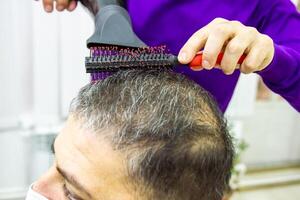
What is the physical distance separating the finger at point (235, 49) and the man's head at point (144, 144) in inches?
5.7

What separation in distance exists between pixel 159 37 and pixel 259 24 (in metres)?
0.24

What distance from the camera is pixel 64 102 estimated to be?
1873 millimetres

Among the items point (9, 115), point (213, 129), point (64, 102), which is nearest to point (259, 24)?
point (213, 129)

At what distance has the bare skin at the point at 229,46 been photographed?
65 centimetres

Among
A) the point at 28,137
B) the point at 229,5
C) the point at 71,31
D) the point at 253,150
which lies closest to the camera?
the point at 229,5

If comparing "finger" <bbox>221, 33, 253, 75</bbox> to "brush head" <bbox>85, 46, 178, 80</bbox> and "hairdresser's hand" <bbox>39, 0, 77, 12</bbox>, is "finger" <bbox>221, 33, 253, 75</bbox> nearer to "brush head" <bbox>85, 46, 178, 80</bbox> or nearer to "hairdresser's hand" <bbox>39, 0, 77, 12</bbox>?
"brush head" <bbox>85, 46, 178, 80</bbox>

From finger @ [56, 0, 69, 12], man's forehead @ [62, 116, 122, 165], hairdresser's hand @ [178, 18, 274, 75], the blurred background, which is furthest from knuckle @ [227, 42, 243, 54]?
the blurred background

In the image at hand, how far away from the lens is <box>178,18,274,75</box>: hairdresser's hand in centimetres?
65

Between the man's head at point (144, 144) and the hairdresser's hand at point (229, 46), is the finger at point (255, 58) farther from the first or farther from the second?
the man's head at point (144, 144)

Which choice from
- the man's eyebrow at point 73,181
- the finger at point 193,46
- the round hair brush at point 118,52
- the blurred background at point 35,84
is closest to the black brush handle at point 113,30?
the round hair brush at point 118,52

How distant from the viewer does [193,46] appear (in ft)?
2.19

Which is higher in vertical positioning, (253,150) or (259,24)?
(259,24)

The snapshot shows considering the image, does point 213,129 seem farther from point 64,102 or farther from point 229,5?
point 64,102

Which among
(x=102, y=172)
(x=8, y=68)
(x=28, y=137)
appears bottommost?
(x=28, y=137)
